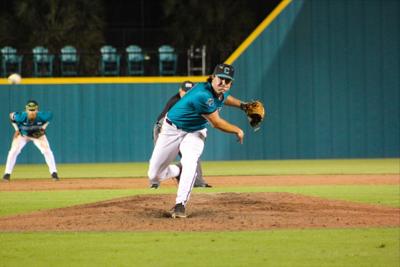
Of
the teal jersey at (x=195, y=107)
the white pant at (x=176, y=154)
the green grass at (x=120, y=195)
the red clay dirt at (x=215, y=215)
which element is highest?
the teal jersey at (x=195, y=107)

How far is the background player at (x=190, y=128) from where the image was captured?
9672 millimetres

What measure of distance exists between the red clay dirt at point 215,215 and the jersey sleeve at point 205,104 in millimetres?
1149

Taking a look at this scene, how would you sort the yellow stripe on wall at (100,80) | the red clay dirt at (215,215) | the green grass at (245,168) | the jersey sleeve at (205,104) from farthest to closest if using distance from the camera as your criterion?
the yellow stripe on wall at (100,80) → the green grass at (245,168) → the jersey sleeve at (205,104) → the red clay dirt at (215,215)

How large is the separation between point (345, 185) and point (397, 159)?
10.1 m

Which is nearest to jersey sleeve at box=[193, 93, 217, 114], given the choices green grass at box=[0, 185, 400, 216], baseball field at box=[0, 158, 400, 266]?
baseball field at box=[0, 158, 400, 266]

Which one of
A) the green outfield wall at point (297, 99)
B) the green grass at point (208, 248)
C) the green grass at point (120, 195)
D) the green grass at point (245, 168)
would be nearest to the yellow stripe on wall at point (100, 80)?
the green outfield wall at point (297, 99)

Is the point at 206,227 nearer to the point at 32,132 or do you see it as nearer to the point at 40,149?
the point at 40,149

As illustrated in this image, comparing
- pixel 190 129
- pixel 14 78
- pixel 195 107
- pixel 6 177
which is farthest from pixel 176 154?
pixel 14 78

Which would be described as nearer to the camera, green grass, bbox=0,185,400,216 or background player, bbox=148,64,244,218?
background player, bbox=148,64,244,218

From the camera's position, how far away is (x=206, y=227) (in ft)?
29.8

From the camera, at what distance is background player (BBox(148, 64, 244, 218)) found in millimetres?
9672

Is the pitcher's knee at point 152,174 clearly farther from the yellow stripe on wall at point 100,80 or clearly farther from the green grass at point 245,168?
the yellow stripe on wall at point 100,80

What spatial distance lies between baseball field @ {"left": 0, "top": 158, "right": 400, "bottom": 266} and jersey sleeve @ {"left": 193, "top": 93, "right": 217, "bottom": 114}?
1.15 m

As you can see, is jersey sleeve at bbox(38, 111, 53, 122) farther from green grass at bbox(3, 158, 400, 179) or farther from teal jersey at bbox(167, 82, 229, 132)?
teal jersey at bbox(167, 82, 229, 132)
